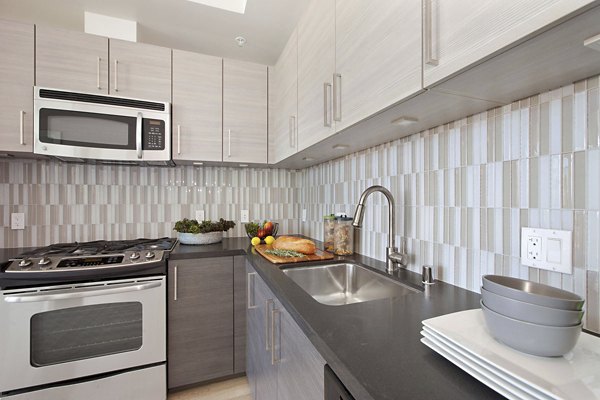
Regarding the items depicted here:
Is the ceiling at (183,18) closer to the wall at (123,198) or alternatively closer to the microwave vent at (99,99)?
the microwave vent at (99,99)

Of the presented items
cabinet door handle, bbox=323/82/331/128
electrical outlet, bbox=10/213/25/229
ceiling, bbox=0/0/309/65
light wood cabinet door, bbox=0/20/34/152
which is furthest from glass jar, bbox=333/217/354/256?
electrical outlet, bbox=10/213/25/229

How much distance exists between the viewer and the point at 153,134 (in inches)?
71.1

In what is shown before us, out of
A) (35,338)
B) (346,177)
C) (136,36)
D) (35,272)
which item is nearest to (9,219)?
(35,272)

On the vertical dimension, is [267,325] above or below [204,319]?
above

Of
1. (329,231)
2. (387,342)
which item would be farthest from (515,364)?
(329,231)

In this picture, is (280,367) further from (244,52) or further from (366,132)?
Result: (244,52)

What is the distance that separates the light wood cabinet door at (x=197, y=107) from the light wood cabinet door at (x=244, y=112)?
0.16 ft

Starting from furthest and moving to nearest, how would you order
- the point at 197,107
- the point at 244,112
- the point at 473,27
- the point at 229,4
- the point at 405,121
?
the point at 244,112
the point at 197,107
the point at 229,4
the point at 405,121
the point at 473,27

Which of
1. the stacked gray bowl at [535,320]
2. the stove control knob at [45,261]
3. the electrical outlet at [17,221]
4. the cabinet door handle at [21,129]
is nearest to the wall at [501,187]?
the stacked gray bowl at [535,320]

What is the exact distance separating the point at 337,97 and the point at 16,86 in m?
1.91

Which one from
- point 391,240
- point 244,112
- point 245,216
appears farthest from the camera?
point 245,216

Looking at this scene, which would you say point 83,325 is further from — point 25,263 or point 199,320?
point 199,320

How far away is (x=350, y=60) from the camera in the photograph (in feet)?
3.33

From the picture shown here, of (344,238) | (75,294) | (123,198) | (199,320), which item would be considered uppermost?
(123,198)
